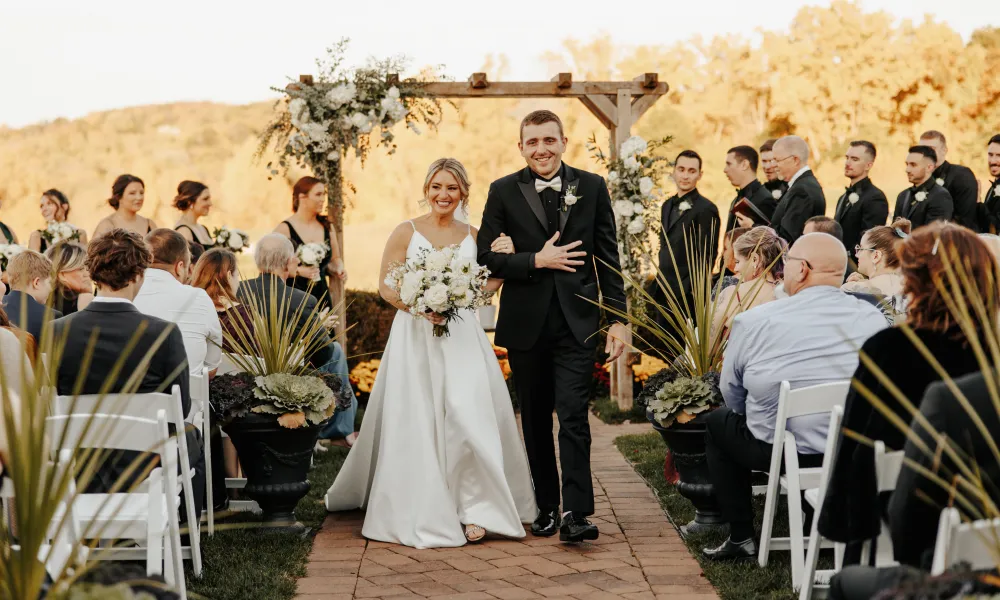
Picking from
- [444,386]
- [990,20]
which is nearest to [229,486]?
[444,386]

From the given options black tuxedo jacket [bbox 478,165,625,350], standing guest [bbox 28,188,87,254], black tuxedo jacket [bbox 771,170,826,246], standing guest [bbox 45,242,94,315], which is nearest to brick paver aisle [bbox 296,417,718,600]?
black tuxedo jacket [bbox 478,165,625,350]

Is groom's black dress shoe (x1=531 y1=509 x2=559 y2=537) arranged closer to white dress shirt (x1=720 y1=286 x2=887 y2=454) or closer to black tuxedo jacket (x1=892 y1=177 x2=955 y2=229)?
white dress shirt (x1=720 y1=286 x2=887 y2=454)

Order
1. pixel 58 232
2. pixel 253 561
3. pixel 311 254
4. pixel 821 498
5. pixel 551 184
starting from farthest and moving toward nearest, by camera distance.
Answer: pixel 58 232 < pixel 311 254 < pixel 551 184 < pixel 253 561 < pixel 821 498

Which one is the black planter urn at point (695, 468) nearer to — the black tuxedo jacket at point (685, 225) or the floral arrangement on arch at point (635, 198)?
the black tuxedo jacket at point (685, 225)

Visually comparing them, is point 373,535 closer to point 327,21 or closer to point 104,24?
point 327,21

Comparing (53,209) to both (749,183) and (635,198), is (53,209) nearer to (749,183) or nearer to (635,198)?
(635,198)

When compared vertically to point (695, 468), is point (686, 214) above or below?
above

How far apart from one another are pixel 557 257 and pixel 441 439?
42.6 inches

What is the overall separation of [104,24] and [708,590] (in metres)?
26.6

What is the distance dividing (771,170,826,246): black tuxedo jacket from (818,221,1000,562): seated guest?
15.6 ft

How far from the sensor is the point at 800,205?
298 inches

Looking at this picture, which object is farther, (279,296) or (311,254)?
(311,254)

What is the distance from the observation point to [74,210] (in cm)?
2550

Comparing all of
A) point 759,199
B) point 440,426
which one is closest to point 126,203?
point 440,426
